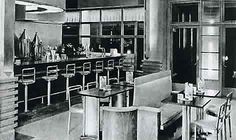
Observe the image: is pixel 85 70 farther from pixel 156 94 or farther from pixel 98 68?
pixel 156 94

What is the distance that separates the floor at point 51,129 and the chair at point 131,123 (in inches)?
34.8

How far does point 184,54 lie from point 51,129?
5641 millimetres

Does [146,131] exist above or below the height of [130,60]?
below

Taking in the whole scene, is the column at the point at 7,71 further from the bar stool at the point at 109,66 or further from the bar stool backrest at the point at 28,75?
the bar stool at the point at 109,66

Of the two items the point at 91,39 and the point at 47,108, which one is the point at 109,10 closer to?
the point at 91,39

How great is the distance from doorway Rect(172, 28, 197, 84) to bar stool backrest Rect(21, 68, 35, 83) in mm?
4799

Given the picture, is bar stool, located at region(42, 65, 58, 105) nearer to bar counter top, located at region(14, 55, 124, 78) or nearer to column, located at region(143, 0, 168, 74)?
bar counter top, located at region(14, 55, 124, 78)

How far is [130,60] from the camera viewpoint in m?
11.0

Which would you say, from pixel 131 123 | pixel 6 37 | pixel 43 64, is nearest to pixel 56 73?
pixel 43 64

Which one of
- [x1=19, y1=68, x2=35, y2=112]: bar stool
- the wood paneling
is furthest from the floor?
the wood paneling

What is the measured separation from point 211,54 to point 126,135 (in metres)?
5.68

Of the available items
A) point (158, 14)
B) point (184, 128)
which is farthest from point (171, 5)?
point (184, 128)

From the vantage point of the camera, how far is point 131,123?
13.7 ft

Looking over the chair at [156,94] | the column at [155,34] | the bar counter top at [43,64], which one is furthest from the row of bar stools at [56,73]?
the chair at [156,94]
